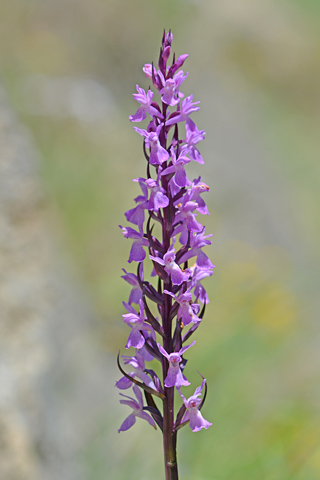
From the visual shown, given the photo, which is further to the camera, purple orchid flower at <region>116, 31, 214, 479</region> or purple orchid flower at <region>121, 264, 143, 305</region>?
purple orchid flower at <region>121, 264, 143, 305</region>

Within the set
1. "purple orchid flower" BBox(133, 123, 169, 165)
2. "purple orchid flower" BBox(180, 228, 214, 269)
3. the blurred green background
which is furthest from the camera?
the blurred green background

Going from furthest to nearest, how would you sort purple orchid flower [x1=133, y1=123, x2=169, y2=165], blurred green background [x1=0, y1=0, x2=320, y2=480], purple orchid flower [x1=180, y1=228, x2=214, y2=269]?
blurred green background [x1=0, y1=0, x2=320, y2=480] → purple orchid flower [x1=180, y1=228, x2=214, y2=269] → purple orchid flower [x1=133, y1=123, x2=169, y2=165]

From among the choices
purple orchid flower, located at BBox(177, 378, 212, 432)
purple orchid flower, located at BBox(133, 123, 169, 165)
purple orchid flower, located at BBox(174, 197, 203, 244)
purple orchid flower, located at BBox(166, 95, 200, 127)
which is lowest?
purple orchid flower, located at BBox(177, 378, 212, 432)

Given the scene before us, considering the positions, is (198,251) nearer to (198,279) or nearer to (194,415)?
(198,279)

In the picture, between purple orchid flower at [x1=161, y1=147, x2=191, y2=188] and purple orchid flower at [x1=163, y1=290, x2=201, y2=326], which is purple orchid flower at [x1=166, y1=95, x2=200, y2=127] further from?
purple orchid flower at [x1=163, y1=290, x2=201, y2=326]

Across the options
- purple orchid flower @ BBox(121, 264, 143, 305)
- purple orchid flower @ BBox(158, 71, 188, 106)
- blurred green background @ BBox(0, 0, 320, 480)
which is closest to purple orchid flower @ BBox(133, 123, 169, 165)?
purple orchid flower @ BBox(158, 71, 188, 106)
